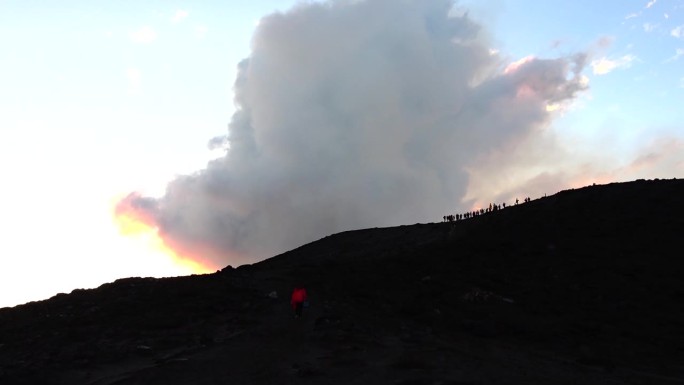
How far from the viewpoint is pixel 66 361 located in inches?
958

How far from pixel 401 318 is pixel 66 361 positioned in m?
17.0

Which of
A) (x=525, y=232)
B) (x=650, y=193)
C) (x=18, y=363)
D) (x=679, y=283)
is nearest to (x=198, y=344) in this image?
(x=18, y=363)

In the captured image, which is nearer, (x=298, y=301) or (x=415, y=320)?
(x=298, y=301)

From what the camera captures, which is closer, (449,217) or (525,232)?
(525,232)

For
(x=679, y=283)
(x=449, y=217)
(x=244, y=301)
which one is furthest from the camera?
(x=449, y=217)

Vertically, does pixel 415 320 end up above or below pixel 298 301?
below

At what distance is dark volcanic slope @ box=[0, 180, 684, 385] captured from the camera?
72.8ft

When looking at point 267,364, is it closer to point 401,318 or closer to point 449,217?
point 401,318

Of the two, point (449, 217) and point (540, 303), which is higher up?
point (449, 217)

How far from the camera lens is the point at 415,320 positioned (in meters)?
33.2

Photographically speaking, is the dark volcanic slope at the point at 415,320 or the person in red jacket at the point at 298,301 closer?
the dark volcanic slope at the point at 415,320

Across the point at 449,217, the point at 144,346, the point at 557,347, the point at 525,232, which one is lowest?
the point at 557,347

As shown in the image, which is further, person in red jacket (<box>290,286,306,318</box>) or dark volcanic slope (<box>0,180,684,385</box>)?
person in red jacket (<box>290,286,306,318</box>)

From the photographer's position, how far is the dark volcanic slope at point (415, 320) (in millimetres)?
22203
